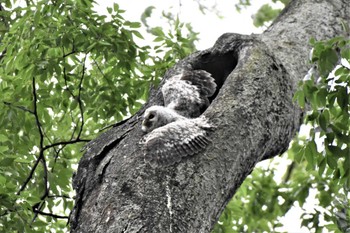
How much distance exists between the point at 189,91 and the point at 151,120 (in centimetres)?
36

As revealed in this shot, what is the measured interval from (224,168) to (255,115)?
344mm

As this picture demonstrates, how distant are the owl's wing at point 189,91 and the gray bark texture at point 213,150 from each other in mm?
84

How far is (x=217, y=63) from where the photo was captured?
3211 mm

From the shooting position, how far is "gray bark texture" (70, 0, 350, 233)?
7.13 feet

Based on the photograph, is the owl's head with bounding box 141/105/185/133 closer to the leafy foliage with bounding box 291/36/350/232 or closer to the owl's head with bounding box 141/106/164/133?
the owl's head with bounding box 141/106/164/133

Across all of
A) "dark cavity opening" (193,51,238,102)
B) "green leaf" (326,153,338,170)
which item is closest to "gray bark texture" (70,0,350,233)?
"dark cavity opening" (193,51,238,102)

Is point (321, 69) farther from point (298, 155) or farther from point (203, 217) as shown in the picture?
point (203, 217)

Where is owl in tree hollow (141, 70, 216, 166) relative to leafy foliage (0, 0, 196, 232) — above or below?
below

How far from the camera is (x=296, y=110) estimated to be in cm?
304

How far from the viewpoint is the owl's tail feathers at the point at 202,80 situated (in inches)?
118

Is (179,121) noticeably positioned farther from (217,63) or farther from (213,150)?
(217,63)

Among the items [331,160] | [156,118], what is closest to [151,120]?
[156,118]

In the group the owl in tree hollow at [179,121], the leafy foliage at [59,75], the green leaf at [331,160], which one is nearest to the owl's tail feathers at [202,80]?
the owl in tree hollow at [179,121]

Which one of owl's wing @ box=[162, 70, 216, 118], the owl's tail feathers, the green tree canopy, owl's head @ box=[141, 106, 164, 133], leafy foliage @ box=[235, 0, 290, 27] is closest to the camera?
owl's head @ box=[141, 106, 164, 133]
